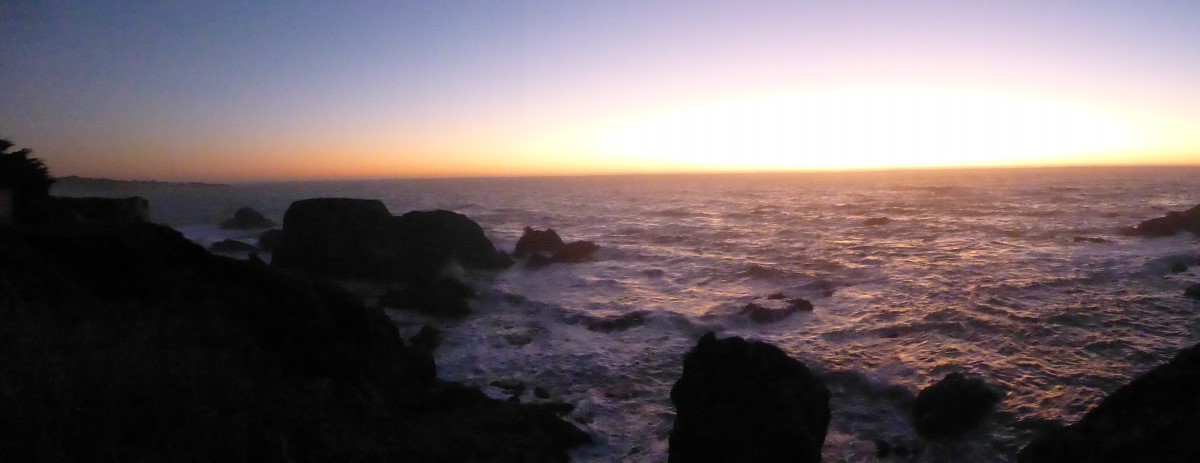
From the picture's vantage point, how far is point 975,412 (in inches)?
479

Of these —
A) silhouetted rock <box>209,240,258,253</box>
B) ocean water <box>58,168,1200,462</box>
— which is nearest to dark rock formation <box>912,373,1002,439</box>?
ocean water <box>58,168,1200,462</box>

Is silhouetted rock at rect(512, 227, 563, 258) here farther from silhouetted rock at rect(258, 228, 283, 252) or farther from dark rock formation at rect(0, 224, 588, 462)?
dark rock formation at rect(0, 224, 588, 462)

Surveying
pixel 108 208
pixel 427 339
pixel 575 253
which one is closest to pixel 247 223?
pixel 108 208

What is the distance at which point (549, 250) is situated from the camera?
3769cm

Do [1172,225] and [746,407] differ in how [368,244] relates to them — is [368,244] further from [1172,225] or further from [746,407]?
[1172,225]

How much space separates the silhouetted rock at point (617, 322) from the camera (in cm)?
2012

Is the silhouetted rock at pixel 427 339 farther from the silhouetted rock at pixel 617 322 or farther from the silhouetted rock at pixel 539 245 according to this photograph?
the silhouetted rock at pixel 539 245

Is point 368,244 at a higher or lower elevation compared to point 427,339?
higher

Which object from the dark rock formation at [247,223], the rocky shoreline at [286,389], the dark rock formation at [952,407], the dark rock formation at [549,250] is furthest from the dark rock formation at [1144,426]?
the dark rock formation at [247,223]

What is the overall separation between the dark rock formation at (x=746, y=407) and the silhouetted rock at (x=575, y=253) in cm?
2381

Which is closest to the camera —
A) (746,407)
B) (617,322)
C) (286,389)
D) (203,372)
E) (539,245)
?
(203,372)

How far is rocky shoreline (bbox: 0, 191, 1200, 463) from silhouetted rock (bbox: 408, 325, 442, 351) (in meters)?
3.35

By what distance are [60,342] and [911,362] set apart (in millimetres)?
18544

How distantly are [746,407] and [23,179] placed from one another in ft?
70.1
